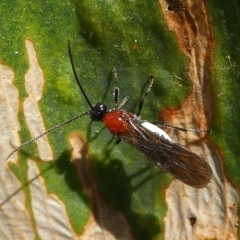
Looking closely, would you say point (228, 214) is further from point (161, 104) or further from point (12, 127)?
point (12, 127)

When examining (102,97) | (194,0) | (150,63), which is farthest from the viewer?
(102,97)

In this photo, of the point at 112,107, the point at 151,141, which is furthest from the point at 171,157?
the point at 112,107

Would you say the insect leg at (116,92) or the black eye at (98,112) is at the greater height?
the insect leg at (116,92)

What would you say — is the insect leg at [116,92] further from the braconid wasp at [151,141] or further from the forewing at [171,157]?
the forewing at [171,157]

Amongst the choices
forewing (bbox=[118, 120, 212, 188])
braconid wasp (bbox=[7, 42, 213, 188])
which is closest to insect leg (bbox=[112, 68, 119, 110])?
braconid wasp (bbox=[7, 42, 213, 188])

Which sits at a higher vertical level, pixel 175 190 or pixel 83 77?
pixel 83 77

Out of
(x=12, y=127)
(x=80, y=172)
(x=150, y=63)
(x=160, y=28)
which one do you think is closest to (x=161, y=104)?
(x=150, y=63)

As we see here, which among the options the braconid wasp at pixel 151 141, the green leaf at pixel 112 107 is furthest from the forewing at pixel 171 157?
the green leaf at pixel 112 107

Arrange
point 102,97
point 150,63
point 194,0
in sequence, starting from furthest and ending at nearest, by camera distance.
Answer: point 102,97, point 150,63, point 194,0

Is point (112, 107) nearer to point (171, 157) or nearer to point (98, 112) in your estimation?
point (98, 112)
